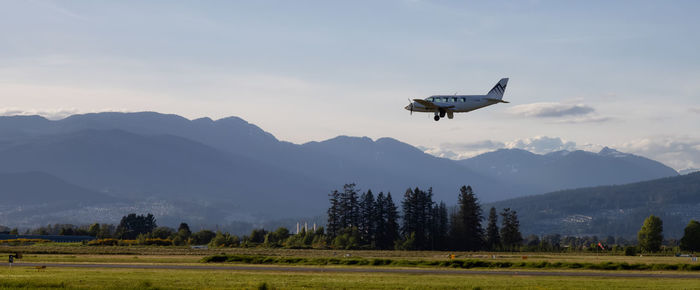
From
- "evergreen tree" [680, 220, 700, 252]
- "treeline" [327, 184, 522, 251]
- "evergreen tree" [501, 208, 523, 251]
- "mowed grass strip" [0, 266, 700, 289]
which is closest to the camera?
"mowed grass strip" [0, 266, 700, 289]

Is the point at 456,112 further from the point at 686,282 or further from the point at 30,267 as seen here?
the point at 30,267

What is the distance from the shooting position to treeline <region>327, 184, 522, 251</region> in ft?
544

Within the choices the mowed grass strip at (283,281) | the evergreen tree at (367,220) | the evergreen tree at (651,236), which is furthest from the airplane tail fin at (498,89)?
the evergreen tree at (367,220)

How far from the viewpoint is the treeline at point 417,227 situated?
544 ft

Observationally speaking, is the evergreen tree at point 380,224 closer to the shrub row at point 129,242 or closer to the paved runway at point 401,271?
the shrub row at point 129,242

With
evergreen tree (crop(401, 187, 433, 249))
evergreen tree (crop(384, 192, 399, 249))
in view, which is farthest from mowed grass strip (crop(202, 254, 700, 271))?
evergreen tree (crop(384, 192, 399, 249))

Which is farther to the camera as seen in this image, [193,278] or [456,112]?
[456,112]

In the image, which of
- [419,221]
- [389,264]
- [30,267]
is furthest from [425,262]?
[419,221]

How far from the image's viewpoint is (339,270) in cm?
7588

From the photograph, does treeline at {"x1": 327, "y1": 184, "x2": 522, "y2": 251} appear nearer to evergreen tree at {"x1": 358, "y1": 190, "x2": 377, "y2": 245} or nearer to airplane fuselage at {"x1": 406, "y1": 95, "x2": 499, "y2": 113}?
evergreen tree at {"x1": 358, "y1": 190, "x2": 377, "y2": 245}

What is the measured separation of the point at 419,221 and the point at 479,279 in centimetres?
10637

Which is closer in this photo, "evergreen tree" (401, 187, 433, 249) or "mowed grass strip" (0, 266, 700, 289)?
"mowed grass strip" (0, 266, 700, 289)

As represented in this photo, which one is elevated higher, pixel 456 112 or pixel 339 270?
pixel 456 112

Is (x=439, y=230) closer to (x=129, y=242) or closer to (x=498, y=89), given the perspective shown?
(x=129, y=242)
